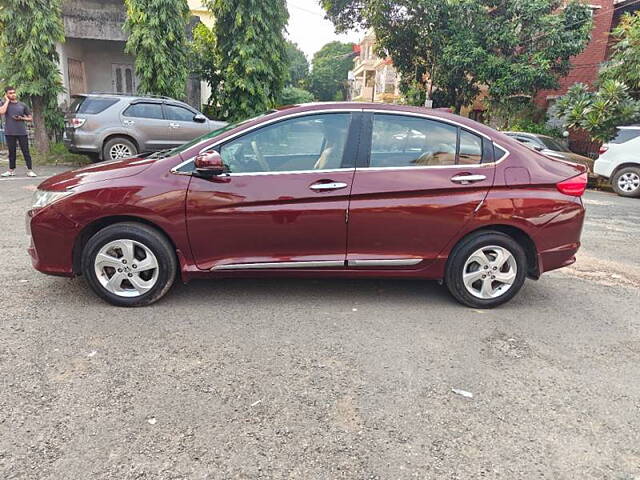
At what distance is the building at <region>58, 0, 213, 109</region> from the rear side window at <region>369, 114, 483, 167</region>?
13166 mm

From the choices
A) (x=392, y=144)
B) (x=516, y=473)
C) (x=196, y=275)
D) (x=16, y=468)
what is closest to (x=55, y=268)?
(x=196, y=275)

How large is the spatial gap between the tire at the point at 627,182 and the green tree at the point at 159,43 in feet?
38.6

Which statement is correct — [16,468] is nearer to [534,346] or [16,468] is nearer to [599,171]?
[534,346]

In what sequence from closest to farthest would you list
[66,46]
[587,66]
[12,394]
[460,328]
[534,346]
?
[12,394] < [534,346] < [460,328] < [66,46] < [587,66]

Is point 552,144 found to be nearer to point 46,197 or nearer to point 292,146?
point 292,146

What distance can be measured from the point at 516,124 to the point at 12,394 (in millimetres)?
17788

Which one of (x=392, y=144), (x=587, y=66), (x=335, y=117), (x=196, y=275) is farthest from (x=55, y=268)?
(x=587, y=66)

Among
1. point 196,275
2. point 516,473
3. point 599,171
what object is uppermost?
point 599,171

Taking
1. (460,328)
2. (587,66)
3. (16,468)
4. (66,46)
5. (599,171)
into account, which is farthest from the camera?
(587,66)

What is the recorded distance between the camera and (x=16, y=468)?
218 centimetres

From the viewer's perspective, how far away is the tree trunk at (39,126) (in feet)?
40.8

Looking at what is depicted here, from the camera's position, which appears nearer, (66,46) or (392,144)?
(392,144)

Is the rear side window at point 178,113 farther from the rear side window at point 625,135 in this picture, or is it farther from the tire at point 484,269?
the rear side window at point 625,135

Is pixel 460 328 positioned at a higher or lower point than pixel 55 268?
lower
